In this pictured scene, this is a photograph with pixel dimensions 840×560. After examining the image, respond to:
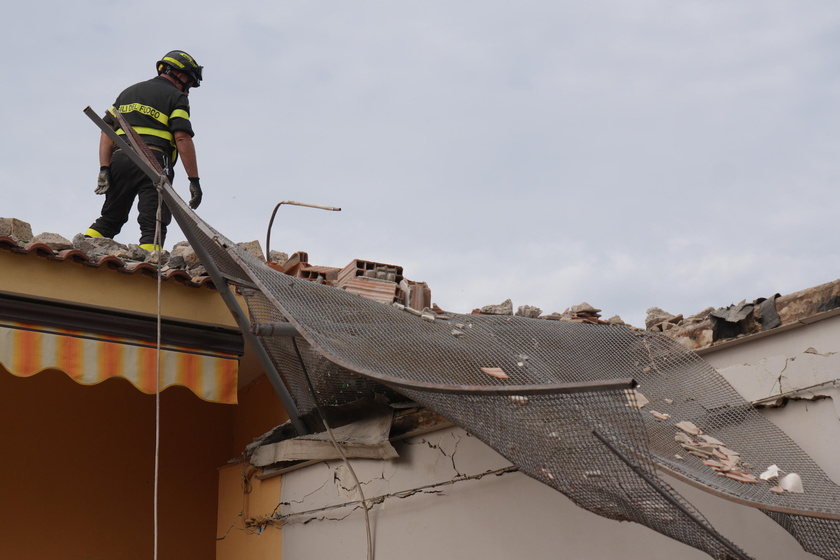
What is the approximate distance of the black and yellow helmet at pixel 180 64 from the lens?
7.55 meters

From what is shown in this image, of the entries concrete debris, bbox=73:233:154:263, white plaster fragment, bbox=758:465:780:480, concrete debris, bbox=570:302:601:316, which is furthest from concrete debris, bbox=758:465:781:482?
concrete debris, bbox=73:233:154:263

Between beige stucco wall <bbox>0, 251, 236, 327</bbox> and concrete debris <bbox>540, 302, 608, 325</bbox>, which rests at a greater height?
beige stucco wall <bbox>0, 251, 236, 327</bbox>

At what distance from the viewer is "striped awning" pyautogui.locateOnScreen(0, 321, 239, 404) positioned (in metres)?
4.77

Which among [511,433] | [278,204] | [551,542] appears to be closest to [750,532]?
[551,542]

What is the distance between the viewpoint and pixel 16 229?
5.79 metres

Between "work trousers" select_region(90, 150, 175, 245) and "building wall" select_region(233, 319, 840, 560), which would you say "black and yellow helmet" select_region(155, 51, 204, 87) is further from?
"building wall" select_region(233, 319, 840, 560)

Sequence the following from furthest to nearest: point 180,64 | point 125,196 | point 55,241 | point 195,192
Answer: point 180,64 → point 125,196 → point 195,192 → point 55,241

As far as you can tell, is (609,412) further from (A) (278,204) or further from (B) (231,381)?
(A) (278,204)

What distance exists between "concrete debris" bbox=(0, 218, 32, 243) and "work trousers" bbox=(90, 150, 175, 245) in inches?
45.0

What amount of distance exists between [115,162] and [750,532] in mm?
5775

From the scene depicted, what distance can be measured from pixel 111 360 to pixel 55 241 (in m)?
1.00

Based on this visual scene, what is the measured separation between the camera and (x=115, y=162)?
23.4 feet

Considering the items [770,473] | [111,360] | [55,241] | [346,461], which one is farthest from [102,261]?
[770,473]

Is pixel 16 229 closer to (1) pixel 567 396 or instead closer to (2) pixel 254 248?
(2) pixel 254 248
